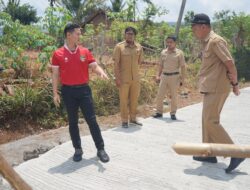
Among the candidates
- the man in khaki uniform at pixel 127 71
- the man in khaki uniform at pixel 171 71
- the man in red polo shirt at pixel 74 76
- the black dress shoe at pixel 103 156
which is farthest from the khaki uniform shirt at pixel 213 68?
the man in khaki uniform at pixel 171 71

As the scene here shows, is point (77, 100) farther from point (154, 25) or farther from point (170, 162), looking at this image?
point (154, 25)

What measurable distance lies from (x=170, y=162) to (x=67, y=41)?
2047 millimetres

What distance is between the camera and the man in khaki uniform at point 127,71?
6.92m

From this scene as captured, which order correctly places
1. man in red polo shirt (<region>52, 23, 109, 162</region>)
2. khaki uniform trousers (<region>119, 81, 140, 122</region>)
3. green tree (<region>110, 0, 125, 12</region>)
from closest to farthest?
1. man in red polo shirt (<region>52, 23, 109, 162</region>)
2. khaki uniform trousers (<region>119, 81, 140, 122</region>)
3. green tree (<region>110, 0, 125, 12</region>)

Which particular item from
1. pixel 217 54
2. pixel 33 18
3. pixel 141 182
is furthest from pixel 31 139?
pixel 33 18

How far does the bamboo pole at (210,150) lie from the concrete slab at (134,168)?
2.40 m

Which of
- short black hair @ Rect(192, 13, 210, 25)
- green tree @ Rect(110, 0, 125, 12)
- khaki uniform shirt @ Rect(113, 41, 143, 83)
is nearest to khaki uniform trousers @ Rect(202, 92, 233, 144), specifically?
short black hair @ Rect(192, 13, 210, 25)

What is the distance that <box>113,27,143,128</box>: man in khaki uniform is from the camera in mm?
6918

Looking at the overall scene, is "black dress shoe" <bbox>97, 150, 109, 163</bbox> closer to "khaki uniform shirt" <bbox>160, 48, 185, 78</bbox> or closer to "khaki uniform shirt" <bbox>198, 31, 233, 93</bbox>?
"khaki uniform shirt" <bbox>198, 31, 233, 93</bbox>

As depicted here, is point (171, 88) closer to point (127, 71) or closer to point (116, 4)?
point (127, 71)

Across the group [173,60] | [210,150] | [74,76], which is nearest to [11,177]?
[210,150]

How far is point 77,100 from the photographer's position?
17.1ft

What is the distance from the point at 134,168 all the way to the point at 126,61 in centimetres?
247

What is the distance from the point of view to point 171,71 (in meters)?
7.79
